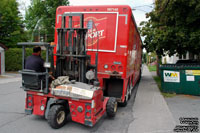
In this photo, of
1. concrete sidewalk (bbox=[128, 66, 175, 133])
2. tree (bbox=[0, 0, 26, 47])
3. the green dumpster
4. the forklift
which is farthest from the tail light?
tree (bbox=[0, 0, 26, 47])

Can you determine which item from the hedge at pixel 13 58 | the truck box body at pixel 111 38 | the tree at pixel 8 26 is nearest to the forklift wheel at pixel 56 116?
the truck box body at pixel 111 38

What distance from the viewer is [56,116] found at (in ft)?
15.4

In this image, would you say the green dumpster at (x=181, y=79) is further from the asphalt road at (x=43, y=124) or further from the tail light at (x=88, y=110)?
the tail light at (x=88, y=110)

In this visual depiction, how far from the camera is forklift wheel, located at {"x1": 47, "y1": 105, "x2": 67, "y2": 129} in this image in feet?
15.3

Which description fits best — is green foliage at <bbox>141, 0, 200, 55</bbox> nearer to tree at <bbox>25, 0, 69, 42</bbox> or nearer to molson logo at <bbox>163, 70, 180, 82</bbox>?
molson logo at <bbox>163, 70, 180, 82</bbox>

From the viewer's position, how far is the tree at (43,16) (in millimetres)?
34156

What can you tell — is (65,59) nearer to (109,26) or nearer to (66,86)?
(66,86)

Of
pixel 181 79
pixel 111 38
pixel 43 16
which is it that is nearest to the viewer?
pixel 111 38

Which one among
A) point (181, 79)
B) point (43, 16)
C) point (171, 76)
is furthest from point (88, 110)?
point (43, 16)

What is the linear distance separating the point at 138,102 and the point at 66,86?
175 inches

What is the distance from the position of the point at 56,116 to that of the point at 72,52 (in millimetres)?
1803

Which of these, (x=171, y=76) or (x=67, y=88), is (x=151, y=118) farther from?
(x=171, y=76)

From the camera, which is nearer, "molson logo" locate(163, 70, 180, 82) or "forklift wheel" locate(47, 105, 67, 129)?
"forklift wheel" locate(47, 105, 67, 129)

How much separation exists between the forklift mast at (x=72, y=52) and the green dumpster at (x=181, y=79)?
5.55 m
